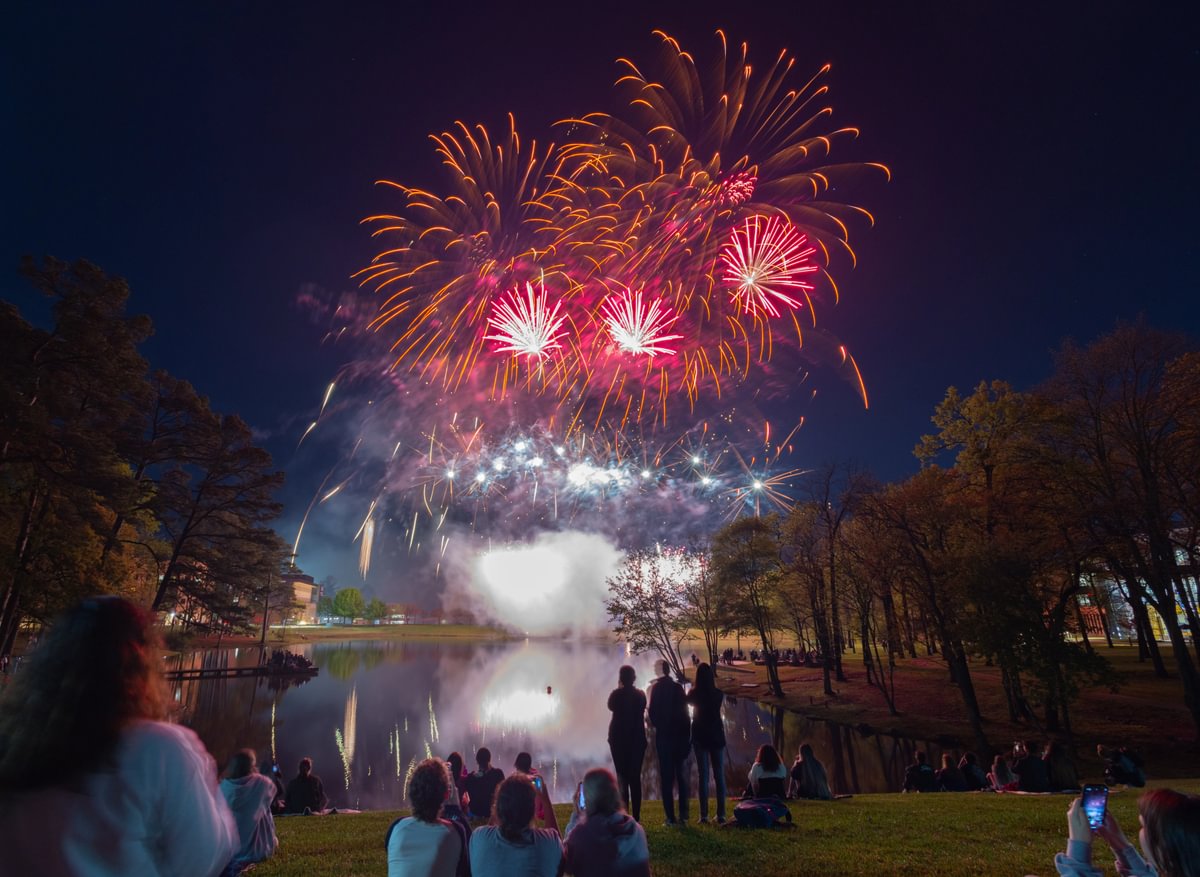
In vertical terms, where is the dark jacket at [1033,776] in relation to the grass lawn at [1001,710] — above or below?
above

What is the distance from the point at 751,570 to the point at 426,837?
43.2m

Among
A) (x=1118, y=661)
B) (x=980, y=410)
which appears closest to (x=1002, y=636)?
(x=980, y=410)

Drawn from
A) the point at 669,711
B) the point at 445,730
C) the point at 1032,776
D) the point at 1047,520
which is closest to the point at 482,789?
the point at 669,711

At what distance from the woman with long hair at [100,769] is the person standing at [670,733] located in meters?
7.34

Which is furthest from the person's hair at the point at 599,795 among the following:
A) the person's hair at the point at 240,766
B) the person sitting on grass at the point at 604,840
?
the person's hair at the point at 240,766

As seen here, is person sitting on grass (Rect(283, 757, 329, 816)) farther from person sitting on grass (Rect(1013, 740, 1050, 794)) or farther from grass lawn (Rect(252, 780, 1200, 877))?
person sitting on grass (Rect(1013, 740, 1050, 794))

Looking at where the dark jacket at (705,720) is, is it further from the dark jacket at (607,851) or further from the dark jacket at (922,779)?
the dark jacket at (922,779)

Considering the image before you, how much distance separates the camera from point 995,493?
98.8 ft

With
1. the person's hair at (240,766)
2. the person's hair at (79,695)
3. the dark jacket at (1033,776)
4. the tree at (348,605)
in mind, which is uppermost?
the tree at (348,605)

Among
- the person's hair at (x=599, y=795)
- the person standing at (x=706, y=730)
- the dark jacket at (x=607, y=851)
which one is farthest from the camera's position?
the person standing at (x=706, y=730)

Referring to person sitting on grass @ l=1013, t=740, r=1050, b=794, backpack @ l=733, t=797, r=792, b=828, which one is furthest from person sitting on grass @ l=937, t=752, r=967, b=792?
backpack @ l=733, t=797, r=792, b=828

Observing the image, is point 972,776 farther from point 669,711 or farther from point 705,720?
point 669,711

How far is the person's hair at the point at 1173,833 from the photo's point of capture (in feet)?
10.3

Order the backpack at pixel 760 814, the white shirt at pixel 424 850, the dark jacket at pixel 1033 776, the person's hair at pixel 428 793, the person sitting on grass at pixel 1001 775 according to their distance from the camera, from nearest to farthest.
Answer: the white shirt at pixel 424 850
the person's hair at pixel 428 793
the backpack at pixel 760 814
the dark jacket at pixel 1033 776
the person sitting on grass at pixel 1001 775
